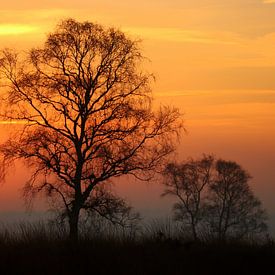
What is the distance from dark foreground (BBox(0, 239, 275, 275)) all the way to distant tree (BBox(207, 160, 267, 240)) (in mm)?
50639

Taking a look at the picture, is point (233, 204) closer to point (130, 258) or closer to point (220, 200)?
point (220, 200)

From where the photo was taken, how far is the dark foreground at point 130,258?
574 inches

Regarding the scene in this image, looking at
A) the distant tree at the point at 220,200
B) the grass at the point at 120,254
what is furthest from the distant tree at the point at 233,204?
the grass at the point at 120,254

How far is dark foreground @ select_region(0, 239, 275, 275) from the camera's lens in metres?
14.6

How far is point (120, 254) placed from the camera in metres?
15.6

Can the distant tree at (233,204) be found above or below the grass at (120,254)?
above

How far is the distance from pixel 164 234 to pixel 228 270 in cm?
216

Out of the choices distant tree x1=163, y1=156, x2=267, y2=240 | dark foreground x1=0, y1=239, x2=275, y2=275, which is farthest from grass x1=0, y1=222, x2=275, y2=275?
distant tree x1=163, y1=156, x2=267, y2=240

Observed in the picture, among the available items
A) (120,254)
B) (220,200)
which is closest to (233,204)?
(220,200)

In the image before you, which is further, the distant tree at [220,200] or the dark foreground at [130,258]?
the distant tree at [220,200]

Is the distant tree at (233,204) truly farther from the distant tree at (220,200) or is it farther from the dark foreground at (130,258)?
the dark foreground at (130,258)

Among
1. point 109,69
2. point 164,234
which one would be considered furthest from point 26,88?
point 164,234

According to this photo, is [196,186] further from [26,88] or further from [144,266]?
[144,266]

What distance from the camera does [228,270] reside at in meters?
15.7
